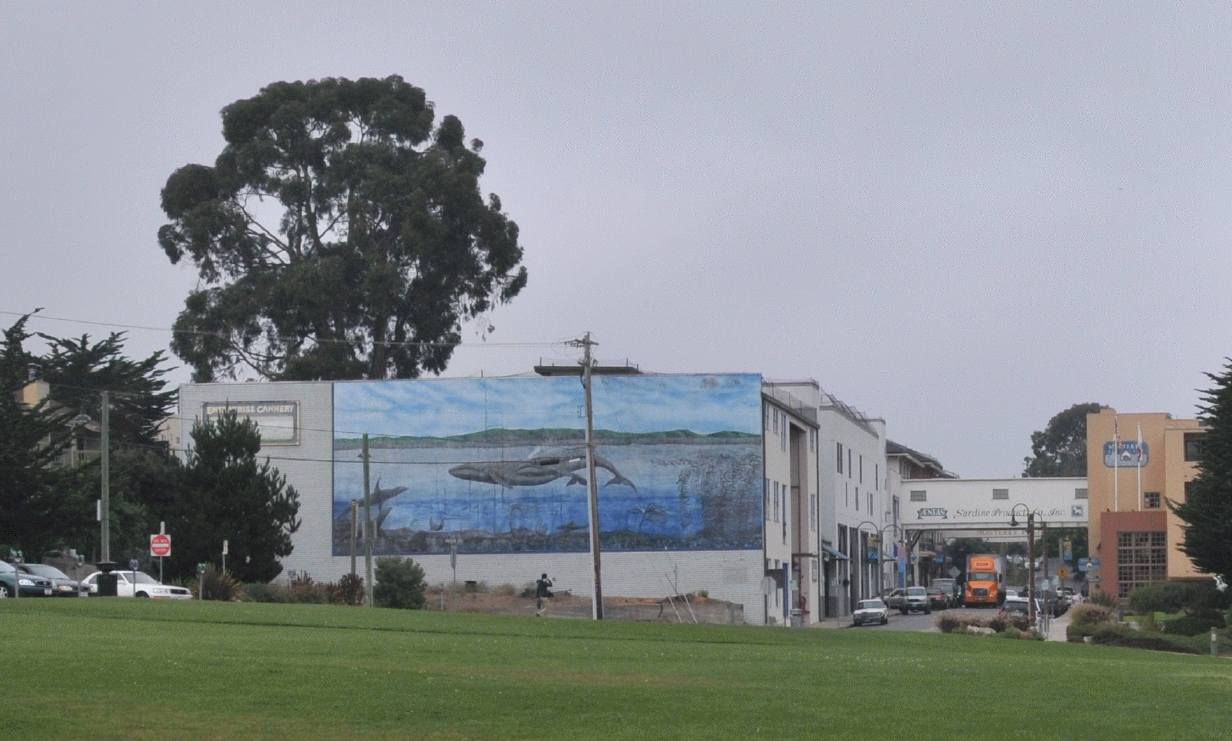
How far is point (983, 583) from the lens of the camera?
337 ft

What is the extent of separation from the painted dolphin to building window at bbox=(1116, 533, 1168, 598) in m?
36.2

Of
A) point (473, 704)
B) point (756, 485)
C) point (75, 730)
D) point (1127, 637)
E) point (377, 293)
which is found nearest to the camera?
point (75, 730)

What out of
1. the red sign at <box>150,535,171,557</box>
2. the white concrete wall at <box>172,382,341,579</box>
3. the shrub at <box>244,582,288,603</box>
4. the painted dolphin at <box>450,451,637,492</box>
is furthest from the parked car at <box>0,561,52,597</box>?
the painted dolphin at <box>450,451,637,492</box>

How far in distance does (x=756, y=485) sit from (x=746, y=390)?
13.2 feet

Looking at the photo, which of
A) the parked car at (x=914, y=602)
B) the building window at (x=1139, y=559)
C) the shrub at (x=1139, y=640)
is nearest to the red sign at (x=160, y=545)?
the shrub at (x=1139, y=640)

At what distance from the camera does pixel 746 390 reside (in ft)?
235

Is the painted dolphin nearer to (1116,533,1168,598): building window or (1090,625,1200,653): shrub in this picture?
(1090,625,1200,653): shrub

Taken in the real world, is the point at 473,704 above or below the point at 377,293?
below

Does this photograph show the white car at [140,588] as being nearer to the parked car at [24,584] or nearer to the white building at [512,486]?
the parked car at [24,584]

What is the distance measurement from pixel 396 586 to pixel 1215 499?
1149 inches

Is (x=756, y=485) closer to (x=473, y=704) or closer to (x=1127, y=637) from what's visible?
(x=1127, y=637)

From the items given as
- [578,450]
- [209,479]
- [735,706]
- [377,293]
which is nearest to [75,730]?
[735,706]

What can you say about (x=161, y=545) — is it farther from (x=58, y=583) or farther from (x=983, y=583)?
(x=983, y=583)

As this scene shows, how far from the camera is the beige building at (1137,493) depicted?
92.6 m
